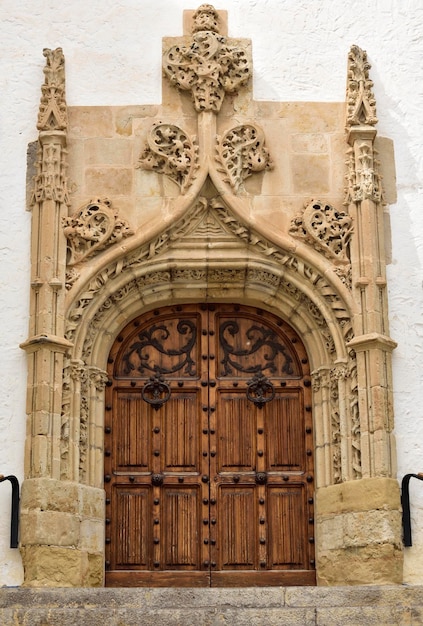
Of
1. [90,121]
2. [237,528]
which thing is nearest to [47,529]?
[237,528]

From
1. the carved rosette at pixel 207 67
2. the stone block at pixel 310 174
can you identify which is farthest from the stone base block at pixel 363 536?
the carved rosette at pixel 207 67

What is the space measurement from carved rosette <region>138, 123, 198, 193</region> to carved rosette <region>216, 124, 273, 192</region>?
9.6 inches

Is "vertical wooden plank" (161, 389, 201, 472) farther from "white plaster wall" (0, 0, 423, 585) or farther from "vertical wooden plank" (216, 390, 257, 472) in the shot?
"white plaster wall" (0, 0, 423, 585)

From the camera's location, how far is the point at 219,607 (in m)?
9.77

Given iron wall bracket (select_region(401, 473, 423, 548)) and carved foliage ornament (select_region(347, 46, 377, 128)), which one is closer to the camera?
iron wall bracket (select_region(401, 473, 423, 548))

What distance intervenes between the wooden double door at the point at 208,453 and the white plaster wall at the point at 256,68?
1081 millimetres

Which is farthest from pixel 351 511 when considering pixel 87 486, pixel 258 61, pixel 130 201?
pixel 258 61

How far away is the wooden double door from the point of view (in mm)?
11531

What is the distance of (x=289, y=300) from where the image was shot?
1198 centimetres

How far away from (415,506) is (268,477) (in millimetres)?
1267

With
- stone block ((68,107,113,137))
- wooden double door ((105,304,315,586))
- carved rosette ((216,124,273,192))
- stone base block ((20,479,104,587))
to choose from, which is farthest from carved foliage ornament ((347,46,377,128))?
stone base block ((20,479,104,587))

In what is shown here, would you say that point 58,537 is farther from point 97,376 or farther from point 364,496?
point 364,496

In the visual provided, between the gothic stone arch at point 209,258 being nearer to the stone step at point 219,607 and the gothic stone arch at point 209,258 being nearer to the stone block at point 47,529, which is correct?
the stone block at point 47,529

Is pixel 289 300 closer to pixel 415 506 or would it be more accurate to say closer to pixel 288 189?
pixel 288 189
